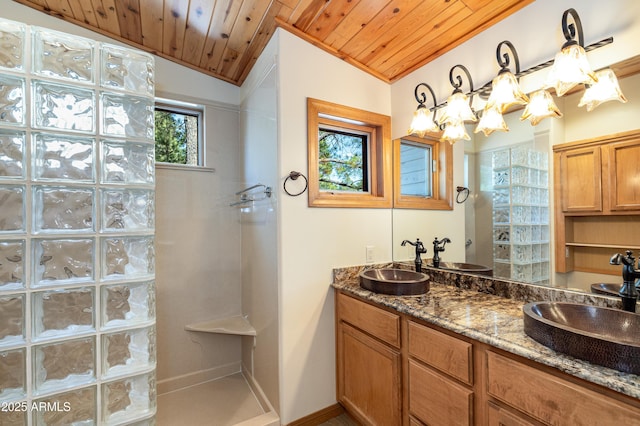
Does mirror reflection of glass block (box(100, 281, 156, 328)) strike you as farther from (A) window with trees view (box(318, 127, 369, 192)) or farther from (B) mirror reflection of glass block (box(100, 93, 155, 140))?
(A) window with trees view (box(318, 127, 369, 192))

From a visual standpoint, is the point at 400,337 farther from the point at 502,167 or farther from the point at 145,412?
the point at 145,412

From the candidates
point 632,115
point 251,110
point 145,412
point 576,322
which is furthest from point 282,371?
point 632,115

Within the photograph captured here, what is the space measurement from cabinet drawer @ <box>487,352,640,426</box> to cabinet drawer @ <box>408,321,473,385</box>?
9 centimetres

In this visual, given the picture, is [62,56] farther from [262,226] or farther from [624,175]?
[624,175]

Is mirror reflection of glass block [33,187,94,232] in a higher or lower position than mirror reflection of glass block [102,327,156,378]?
higher

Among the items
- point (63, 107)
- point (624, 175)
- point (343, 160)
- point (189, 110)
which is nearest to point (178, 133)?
point (189, 110)

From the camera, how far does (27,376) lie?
123 centimetres

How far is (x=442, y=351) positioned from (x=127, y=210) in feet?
5.29

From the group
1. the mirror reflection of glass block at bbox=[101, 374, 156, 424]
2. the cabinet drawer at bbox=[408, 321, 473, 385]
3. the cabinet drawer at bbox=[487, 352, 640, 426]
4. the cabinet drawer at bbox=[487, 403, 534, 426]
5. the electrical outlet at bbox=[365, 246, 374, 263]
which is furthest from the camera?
the electrical outlet at bbox=[365, 246, 374, 263]

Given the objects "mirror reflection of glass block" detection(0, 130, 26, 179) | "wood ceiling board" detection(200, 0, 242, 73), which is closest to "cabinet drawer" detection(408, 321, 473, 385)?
"mirror reflection of glass block" detection(0, 130, 26, 179)

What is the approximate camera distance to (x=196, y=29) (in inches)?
75.7

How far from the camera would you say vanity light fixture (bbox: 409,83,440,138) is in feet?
6.38

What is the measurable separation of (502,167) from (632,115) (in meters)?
0.55

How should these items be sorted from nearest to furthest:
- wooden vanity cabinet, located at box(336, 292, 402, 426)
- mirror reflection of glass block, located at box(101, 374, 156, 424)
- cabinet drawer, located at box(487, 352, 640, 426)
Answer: cabinet drawer, located at box(487, 352, 640, 426) < mirror reflection of glass block, located at box(101, 374, 156, 424) < wooden vanity cabinet, located at box(336, 292, 402, 426)
